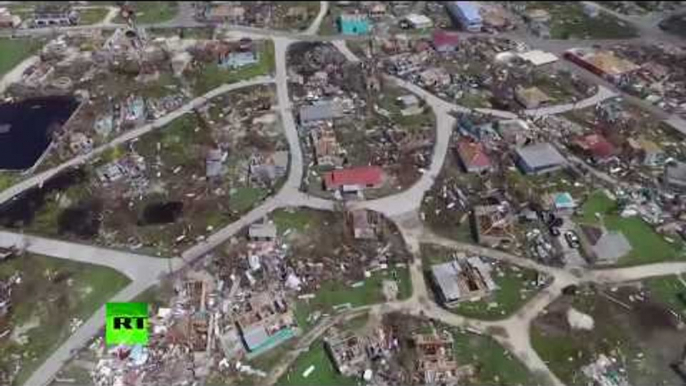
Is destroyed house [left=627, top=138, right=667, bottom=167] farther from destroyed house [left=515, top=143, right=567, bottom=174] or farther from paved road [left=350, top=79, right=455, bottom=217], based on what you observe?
paved road [left=350, top=79, right=455, bottom=217]

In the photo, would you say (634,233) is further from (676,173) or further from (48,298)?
(48,298)

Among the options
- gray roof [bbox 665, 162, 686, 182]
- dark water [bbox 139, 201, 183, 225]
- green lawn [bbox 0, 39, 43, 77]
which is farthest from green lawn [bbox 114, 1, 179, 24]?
gray roof [bbox 665, 162, 686, 182]

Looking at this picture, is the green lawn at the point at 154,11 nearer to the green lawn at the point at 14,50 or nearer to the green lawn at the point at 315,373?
the green lawn at the point at 14,50

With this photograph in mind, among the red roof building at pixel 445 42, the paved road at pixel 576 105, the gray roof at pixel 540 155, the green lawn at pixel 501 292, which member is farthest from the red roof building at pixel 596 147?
the red roof building at pixel 445 42

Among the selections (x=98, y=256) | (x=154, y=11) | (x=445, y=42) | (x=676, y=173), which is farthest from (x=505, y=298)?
(x=154, y=11)

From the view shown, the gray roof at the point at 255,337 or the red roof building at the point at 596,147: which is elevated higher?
the red roof building at the point at 596,147

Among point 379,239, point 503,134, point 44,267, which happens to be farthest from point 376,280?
point 44,267
